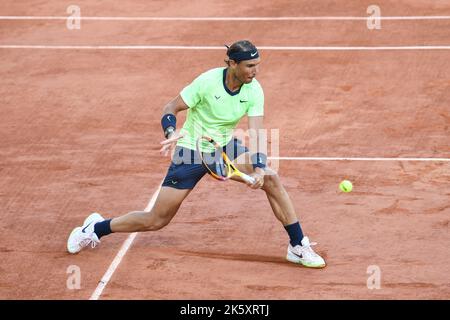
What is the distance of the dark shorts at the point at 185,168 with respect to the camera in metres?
10.2

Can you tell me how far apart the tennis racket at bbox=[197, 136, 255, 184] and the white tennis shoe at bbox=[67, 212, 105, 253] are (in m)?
1.46

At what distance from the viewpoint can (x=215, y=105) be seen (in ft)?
33.2

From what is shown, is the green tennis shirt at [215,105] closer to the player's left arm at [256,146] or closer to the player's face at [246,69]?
the player's left arm at [256,146]

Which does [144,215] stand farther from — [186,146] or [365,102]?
[365,102]

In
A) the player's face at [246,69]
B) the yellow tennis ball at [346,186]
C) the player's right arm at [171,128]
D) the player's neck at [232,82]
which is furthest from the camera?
the yellow tennis ball at [346,186]

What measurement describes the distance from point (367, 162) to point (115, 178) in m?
3.23

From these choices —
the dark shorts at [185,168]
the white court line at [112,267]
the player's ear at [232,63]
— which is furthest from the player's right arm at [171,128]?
the white court line at [112,267]

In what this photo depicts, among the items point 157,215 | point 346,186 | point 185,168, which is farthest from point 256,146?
point 346,186

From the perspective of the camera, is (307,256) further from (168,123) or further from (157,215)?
(168,123)

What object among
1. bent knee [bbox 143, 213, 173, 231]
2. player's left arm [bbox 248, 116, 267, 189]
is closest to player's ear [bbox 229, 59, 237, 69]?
player's left arm [bbox 248, 116, 267, 189]

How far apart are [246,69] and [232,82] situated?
11.6 inches

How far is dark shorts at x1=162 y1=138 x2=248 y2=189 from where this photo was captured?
10188 mm

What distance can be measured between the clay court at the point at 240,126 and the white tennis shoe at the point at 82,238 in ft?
0.39

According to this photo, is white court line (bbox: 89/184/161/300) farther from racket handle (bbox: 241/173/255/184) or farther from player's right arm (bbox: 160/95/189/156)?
racket handle (bbox: 241/173/255/184)
